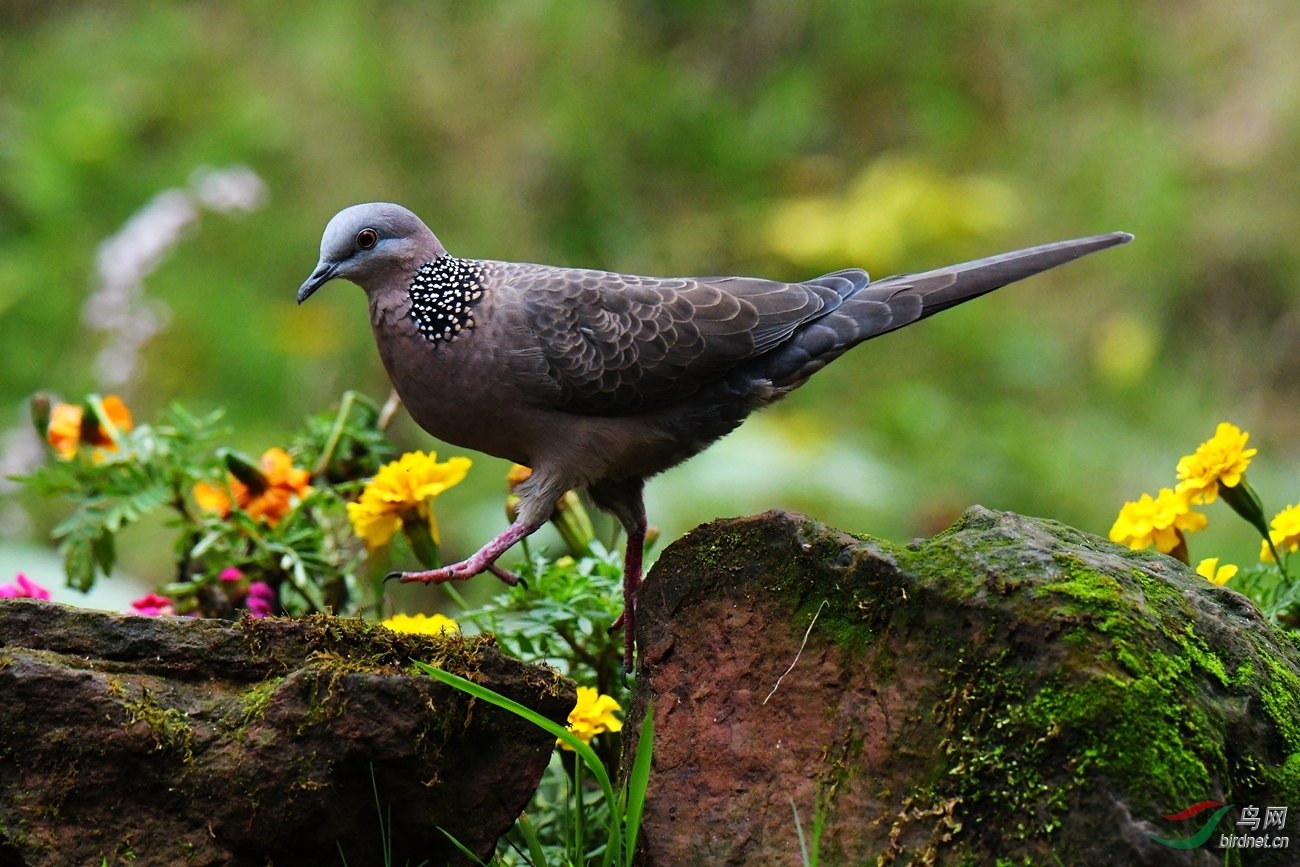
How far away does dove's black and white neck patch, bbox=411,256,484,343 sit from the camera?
10.9 ft

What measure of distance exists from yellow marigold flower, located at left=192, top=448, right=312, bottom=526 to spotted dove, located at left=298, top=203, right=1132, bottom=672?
0.54 m

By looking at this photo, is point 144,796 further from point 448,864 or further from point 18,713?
point 448,864

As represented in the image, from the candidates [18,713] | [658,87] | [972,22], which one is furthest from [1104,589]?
[972,22]

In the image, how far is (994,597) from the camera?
2.30 m

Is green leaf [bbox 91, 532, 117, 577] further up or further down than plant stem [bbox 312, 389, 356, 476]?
further down

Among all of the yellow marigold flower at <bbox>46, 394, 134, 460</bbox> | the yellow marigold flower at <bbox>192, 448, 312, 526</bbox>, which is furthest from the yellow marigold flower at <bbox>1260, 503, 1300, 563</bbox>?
the yellow marigold flower at <bbox>46, 394, 134, 460</bbox>

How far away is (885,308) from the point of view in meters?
3.63

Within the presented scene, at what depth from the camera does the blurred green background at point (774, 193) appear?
23.6 ft

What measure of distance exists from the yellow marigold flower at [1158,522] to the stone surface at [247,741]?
5.17 ft

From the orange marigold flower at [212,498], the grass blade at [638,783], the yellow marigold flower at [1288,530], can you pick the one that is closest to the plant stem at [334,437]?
the orange marigold flower at [212,498]

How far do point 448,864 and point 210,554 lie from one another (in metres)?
1.53

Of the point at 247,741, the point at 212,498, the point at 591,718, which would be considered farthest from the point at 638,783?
the point at 212,498

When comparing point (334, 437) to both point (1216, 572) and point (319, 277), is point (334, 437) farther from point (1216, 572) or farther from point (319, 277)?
point (1216, 572)

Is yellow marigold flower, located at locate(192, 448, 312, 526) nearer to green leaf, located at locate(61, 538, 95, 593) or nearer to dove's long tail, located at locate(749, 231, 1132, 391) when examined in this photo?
green leaf, located at locate(61, 538, 95, 593)
